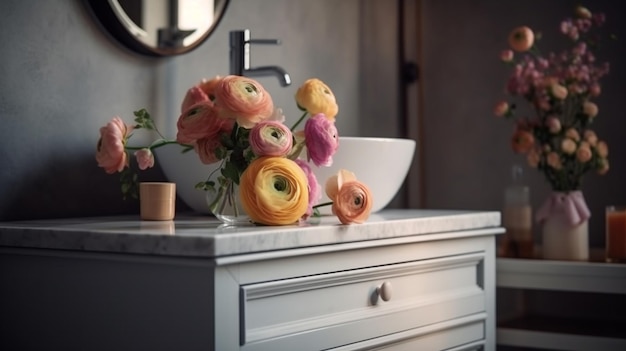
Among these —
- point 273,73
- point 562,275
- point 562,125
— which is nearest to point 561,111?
point 562,125

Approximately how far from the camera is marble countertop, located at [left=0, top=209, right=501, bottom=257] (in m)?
1.16

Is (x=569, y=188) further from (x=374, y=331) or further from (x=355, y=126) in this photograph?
(x=374, y=331)

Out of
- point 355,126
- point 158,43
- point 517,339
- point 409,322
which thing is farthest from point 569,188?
point 158,43

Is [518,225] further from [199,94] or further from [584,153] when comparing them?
[199,94]

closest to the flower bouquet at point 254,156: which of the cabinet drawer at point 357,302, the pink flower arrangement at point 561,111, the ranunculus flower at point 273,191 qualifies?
the ranunculus flower at point 273,191

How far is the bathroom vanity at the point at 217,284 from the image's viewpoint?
118cm

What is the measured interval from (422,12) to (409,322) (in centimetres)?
130

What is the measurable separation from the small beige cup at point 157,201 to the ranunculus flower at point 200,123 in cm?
11

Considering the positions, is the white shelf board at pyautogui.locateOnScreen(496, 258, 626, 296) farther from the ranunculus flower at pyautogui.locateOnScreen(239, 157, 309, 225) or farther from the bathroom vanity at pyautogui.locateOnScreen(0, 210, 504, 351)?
the ranunculus flower at pyautogui.locateOnScreen(239, 157, 309, 225)

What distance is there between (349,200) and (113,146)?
1.26 ft

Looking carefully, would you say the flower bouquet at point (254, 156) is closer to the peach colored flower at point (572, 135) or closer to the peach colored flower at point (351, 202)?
the peach colored flower at point (351, 202)

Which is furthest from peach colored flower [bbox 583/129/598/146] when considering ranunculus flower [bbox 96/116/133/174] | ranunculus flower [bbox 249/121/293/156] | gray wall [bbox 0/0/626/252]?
ranunculus flower [bbox 96/116/133/174]

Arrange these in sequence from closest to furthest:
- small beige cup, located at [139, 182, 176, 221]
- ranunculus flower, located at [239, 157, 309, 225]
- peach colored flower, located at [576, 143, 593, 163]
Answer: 1. ranunculus flower, located at [239, 157, 309, 225]
2. small beige cup, located at [139, 182, 176, 221]
3. peach colored flower, located at [576, 143, 593, 163]

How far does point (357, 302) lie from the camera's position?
144 cm
